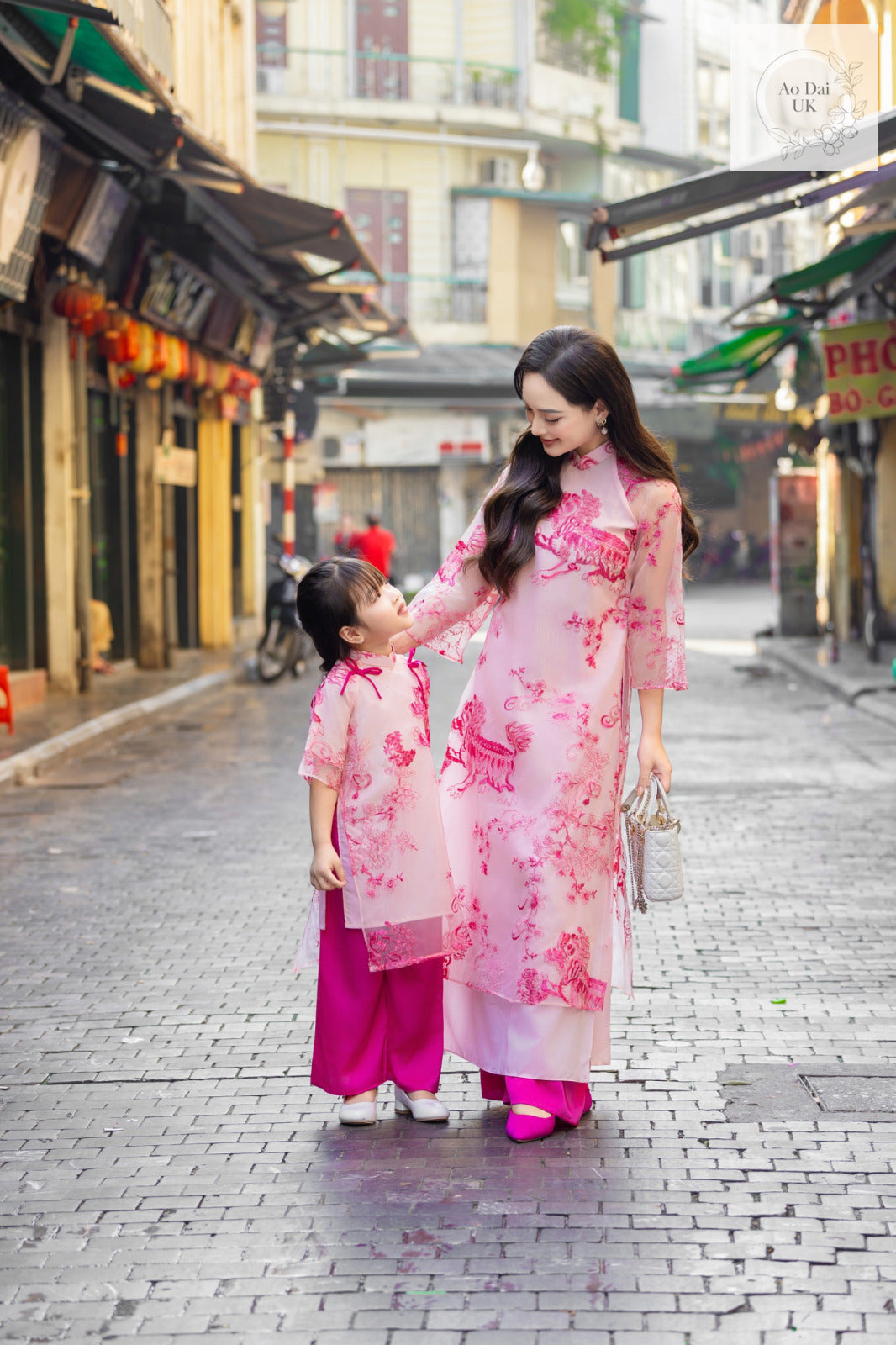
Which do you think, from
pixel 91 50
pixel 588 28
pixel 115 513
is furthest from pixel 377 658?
pixel 588 28

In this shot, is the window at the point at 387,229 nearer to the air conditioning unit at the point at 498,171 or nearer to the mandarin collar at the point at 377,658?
the air conditioning unit at the point at 498,171

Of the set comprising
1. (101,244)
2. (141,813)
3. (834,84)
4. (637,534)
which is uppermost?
(834,84)

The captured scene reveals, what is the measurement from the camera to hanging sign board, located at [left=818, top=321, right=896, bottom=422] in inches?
586

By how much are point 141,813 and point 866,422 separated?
9.64 metres

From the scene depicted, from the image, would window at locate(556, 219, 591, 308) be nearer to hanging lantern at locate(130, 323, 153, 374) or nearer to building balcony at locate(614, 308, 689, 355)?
building balcony at locate(614, 308, 689, 355)

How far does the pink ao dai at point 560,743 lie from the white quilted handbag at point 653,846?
8cm

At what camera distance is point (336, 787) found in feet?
13.5

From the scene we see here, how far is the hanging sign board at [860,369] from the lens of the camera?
48.9 feet

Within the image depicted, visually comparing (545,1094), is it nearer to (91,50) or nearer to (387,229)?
(91,50)

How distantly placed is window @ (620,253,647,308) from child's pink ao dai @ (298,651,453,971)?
37364 mm

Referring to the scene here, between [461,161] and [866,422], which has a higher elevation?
[461,161]

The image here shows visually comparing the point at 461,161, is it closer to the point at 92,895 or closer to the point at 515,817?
the point at 92,895

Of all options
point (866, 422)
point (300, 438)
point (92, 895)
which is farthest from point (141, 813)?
point (300, 438)

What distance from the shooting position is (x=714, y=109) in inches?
1704
